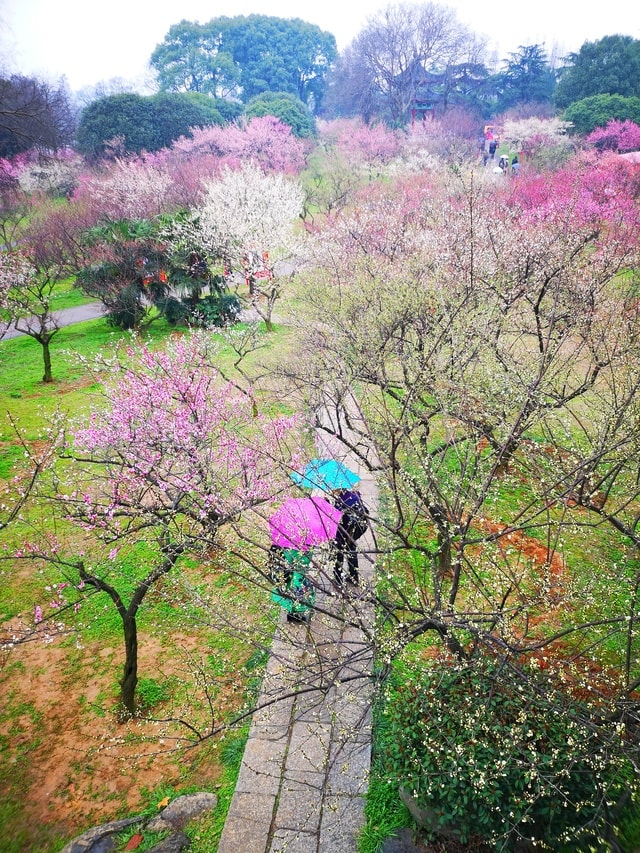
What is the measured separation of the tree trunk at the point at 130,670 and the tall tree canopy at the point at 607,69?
41.3 meters

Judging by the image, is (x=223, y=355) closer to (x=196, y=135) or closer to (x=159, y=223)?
(x=159, y=223)

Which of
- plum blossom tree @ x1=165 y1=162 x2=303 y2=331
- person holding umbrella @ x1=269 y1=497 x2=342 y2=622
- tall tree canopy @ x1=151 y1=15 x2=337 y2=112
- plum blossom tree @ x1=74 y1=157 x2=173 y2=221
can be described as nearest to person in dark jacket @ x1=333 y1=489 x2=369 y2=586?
person holding umbrella @ x1=269 y1=497 x2=342 y2=622

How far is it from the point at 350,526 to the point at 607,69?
41453 mm

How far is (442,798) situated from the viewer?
387 centimetres

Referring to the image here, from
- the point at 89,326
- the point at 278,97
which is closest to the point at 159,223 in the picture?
the point at 89,326

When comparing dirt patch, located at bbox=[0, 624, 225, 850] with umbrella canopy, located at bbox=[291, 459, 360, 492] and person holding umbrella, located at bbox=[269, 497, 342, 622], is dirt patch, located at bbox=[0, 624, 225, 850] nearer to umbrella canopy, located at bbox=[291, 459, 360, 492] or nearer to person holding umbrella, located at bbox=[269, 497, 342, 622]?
person holding umbrella, located at bbox=[269, 497, 342, 622]

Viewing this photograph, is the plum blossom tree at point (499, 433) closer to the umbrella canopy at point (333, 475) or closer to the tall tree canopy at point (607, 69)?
the umbrella canopy at point (333, 475)

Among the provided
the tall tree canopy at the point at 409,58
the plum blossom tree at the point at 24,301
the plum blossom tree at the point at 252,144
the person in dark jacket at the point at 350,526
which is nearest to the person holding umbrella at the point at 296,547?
the person in dark jacket at the point at 350,526

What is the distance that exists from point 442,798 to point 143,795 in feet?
10.2

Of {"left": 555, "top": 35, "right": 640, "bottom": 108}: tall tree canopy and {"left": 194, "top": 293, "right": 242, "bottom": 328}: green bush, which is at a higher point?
{"left": 555, "top": 35, "right": 640, "bottom": 108}: tall tree canopy

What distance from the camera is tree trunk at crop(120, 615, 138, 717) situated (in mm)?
5512

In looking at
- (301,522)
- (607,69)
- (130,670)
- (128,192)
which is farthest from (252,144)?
(130,670)

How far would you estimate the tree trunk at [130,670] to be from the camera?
5512 mm

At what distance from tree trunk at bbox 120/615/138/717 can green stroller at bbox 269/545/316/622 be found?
173 centimetres
